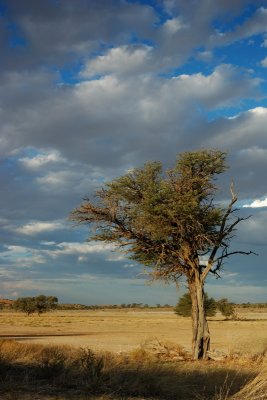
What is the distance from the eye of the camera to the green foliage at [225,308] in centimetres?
9875

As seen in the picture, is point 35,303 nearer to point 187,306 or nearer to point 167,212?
point 187,306

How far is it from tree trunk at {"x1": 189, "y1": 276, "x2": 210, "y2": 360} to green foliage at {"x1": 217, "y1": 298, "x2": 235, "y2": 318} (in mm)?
78743

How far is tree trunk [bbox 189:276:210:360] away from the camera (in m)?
22.4

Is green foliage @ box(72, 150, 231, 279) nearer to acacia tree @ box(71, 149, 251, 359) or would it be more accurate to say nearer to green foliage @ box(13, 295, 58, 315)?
acacia tree @ box(71, 149, 251, 359)

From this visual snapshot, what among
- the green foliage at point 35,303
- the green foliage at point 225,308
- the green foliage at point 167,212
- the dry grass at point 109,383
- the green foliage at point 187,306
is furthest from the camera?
the green foliage at point 35,303

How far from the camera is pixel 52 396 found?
30.5ft

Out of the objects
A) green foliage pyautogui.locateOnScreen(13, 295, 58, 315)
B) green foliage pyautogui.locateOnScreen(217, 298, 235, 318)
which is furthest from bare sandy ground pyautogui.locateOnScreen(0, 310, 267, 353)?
green foliage pyautogui.locateOnScreen(13, 295, 58, 315)

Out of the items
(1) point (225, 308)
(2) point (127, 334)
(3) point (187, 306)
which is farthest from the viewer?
(1) point (225, 308)

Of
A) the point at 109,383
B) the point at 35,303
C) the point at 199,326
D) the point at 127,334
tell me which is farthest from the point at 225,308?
the point at 109,383

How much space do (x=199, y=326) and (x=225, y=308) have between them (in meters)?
79.5

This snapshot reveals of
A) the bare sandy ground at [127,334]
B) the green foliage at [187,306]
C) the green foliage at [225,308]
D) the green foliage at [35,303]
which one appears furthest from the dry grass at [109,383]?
the green foliage at [35,303]

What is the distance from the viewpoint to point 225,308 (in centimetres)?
9931

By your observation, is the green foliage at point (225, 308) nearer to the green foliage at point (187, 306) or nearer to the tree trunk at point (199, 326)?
the green foliage at point (187, 306)

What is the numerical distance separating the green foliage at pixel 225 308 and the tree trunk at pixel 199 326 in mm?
78743
